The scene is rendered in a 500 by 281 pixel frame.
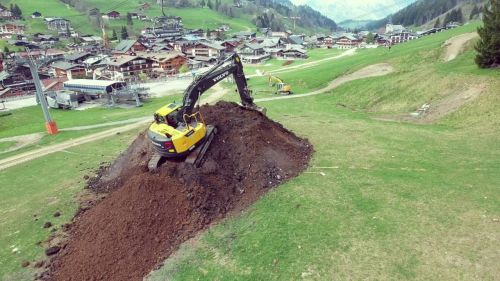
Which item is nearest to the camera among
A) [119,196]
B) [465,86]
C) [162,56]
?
[119,196]

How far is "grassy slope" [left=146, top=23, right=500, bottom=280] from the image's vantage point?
1269cm

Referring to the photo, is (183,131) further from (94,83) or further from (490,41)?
(94,83)

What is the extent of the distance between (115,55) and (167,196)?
113 m

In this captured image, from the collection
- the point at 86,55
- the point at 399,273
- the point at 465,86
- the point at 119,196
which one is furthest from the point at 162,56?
the point at 399,273

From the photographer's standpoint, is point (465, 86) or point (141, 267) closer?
point (141, 267)

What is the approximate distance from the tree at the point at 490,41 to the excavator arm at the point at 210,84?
25.0m

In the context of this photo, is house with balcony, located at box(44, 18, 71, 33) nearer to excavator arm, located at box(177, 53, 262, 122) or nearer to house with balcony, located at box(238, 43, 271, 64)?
house with balcony, located at box(238, 43, 271, 64)

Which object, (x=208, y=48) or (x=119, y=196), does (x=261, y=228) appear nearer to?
(x=119, y=196)

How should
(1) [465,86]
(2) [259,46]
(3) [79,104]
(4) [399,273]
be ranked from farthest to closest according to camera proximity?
(2) [259,46] < (3) [79,104] < (1) [465,86] < (4) [399,273]

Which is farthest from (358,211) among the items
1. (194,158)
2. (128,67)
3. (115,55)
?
(115,55)

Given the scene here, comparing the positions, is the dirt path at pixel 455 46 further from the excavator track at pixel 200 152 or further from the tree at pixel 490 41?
the excavator track at pixel 200 152

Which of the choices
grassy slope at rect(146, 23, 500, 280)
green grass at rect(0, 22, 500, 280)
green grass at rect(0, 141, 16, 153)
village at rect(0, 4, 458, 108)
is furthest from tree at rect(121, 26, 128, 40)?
grassy slope at rect(146, 23, 500, 280)

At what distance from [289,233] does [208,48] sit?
11992cm

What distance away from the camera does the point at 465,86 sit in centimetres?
3362
